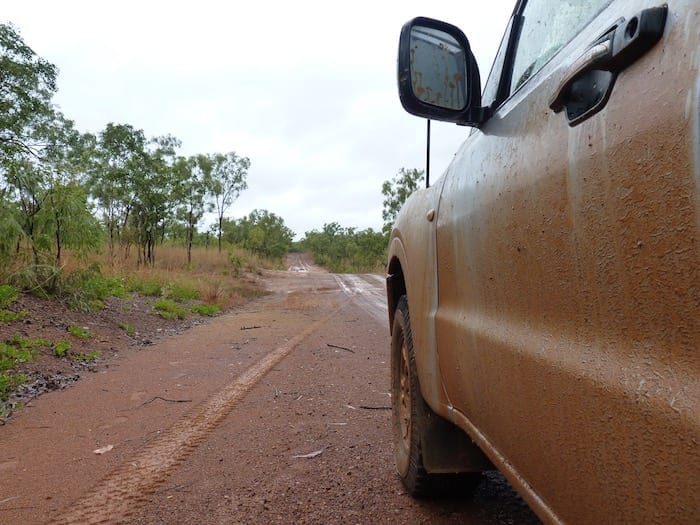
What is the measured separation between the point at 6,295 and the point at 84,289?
172 centimetres

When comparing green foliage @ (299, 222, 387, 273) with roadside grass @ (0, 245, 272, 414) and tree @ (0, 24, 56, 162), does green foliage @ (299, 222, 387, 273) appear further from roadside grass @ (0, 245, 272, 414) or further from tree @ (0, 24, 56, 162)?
tree @ (0, 24, 56, 162)

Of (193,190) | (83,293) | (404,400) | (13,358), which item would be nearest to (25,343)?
(13,358)

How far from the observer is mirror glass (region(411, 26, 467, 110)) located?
1.72 metres

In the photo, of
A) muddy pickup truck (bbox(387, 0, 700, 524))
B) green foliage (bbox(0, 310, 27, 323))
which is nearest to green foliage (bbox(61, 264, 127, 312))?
green foliage (bbox(0, 310, 27, 323))

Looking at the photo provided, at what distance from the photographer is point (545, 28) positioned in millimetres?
1548

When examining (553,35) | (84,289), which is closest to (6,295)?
(84,289)

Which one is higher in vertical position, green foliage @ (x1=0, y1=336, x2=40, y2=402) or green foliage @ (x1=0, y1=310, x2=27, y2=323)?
green foliage @ (x1=0, y1=310, x2=27, y2=323)

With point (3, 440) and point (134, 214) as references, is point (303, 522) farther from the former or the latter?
point (134, 214)

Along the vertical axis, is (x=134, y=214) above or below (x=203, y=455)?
above

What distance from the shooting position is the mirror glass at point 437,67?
1717mm

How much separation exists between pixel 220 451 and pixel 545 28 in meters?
2.92

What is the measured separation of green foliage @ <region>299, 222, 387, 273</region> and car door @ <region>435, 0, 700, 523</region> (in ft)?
125

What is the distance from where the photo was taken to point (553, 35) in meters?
1.47

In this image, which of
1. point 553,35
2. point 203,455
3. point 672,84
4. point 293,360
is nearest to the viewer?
point 672,84
